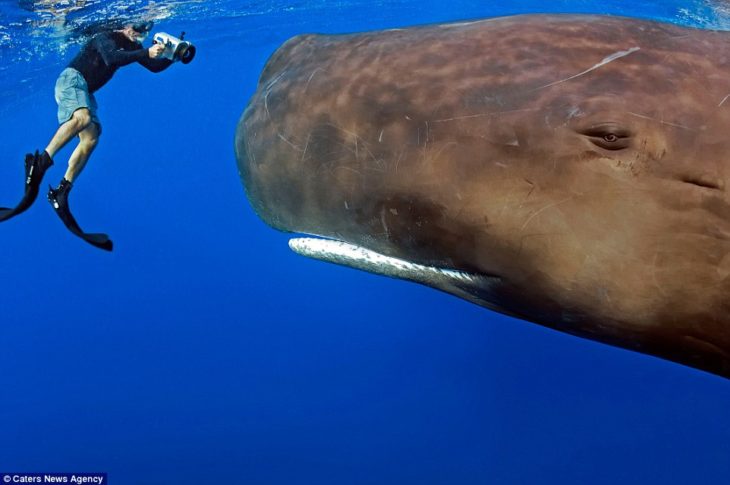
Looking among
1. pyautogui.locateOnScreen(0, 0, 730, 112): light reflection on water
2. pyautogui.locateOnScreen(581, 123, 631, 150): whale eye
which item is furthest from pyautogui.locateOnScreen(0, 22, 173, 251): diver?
pyautogui.locateOnScreen(581, 123, 631, 150): whale eye

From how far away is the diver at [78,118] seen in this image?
8.02m

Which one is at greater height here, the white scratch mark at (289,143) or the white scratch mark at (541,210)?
the white scratch mark at (289,143)

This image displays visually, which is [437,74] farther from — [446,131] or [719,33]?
Result: [719,33]

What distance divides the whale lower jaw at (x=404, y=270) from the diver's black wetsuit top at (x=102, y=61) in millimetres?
9734

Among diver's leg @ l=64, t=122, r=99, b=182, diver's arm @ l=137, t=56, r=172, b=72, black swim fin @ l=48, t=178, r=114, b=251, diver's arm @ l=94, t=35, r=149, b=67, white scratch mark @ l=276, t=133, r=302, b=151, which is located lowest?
white scratch mark @ l=276, t=133, r=302, b=151

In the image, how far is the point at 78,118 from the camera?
9656 mm

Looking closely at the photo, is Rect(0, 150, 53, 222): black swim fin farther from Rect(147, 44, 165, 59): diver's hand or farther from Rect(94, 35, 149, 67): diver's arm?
Rect(94, 35, 149, 67): diver's arm

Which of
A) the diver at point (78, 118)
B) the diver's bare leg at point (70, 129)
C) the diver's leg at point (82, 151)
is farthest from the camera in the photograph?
the diver's leg at point (82, 151)

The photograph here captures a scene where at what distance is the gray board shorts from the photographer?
9.71 metres

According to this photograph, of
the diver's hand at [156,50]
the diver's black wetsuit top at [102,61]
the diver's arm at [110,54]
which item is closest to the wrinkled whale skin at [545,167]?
the diver's hand at [156,50]

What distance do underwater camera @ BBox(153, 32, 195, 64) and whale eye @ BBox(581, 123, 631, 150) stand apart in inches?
393

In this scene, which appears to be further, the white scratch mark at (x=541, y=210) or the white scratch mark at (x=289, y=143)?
the white scratch mark at (x=289, y=143)

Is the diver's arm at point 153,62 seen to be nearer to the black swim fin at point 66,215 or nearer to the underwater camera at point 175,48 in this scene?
the underwater camera at point 175,48

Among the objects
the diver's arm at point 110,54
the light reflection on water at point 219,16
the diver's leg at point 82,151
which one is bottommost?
the diver's leg at point 82,151
